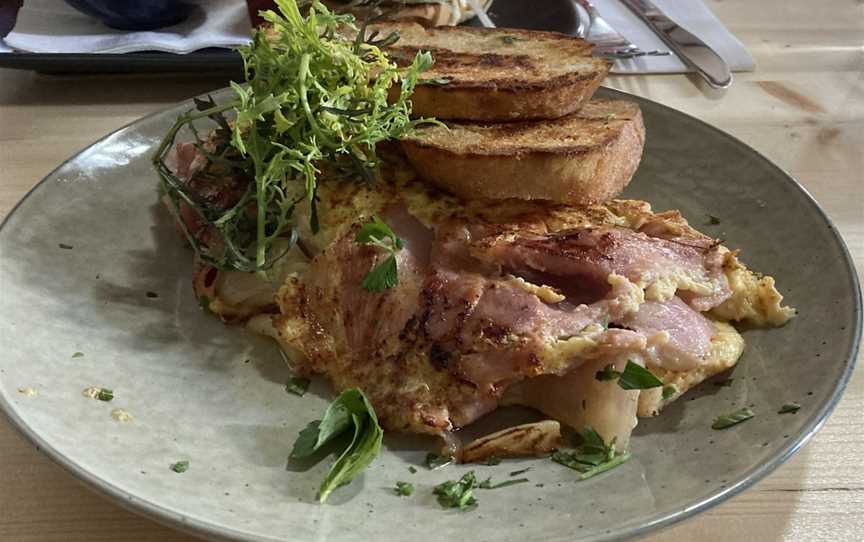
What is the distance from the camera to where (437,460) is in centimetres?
147

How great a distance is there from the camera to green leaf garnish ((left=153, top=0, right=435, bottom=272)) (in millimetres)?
1744

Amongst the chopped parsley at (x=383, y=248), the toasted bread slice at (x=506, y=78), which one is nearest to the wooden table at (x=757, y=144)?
the chopped parsley at (x=383, y=248)

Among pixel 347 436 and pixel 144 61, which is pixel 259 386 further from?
pixel 144 61

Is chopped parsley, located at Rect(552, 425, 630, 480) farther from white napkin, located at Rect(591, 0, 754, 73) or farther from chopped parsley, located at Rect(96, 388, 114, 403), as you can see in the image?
white napkin, located at Rect(591, 0, 754, 73)

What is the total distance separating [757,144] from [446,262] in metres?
1.67

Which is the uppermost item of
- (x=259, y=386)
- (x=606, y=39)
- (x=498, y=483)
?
(x=606, y=39)

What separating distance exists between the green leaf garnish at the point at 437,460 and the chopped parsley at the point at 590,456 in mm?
184

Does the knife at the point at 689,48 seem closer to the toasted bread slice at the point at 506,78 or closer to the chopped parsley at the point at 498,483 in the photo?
the toasted bread slice at the point at 506,78

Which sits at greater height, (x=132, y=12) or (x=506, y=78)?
(x=506, y=78)

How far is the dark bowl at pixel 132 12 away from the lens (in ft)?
10.1

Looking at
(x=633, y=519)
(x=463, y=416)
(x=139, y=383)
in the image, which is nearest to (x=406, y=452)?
(x=463, y=416)

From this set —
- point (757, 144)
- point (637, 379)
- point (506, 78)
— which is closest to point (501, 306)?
point (637, 379)

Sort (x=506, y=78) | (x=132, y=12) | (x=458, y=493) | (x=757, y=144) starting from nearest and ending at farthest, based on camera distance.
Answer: (x=458, y=493), (x=506, y=78), (x=757, y=144), (x=132, y=12)

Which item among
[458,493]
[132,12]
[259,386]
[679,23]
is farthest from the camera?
[679,23]
